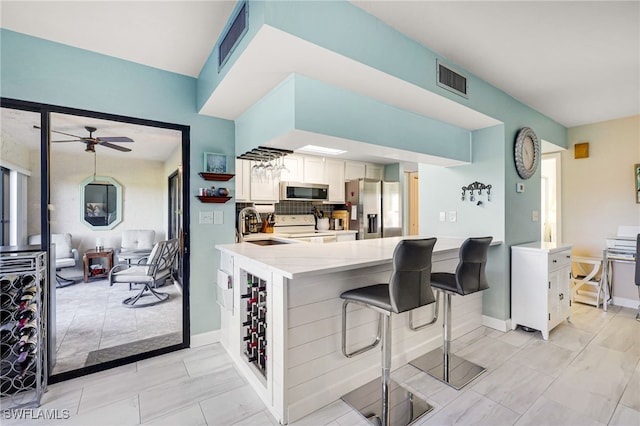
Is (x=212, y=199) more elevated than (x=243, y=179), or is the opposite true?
(x=243, y=179)

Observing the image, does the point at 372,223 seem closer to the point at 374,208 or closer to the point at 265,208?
the point at 374,208

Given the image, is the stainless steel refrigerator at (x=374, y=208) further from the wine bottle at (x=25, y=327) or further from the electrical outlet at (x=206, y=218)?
the wine bottle at (x=25, y=327)

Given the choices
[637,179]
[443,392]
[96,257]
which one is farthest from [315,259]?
[637,179]

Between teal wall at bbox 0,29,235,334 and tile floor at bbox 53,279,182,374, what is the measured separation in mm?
789

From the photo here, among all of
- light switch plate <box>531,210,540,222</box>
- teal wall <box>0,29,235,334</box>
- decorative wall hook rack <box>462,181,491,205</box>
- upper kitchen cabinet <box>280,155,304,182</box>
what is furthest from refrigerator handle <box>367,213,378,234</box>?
teal wall <box>0,29,235,334</box>

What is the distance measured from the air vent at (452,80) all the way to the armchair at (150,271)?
348 centimetres

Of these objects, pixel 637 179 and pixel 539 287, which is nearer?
pixel 539 287

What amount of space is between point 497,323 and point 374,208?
2893 millimetres

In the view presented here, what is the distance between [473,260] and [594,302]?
119 inches

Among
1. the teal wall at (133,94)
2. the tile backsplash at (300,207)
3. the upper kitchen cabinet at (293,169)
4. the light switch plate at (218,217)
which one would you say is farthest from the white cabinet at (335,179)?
the light switch plate at (218,217)

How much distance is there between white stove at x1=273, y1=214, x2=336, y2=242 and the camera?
15.2 feet

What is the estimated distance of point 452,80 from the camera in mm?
2357

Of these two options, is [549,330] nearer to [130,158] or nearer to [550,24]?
[550,24]

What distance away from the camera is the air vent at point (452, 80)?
2260mm
